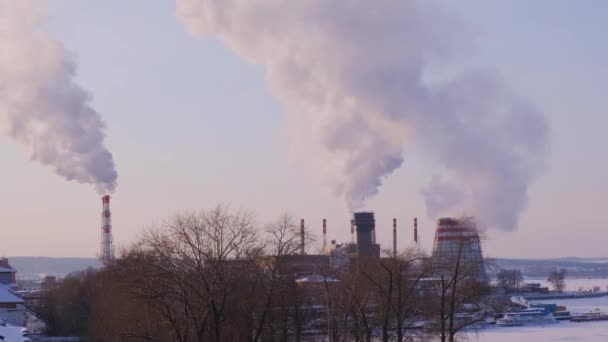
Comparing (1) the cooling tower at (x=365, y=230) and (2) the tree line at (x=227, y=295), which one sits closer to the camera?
(2) the tree line at (x=227, y=295)

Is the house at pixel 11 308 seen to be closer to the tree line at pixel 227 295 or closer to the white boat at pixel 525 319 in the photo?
the tree line at pixel 227 295

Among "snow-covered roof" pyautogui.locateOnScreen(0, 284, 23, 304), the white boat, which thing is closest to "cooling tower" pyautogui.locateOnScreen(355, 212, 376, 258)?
the white boat

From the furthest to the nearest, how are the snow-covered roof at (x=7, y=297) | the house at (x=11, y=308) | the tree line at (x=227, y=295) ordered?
the snow-covered roof at (x=7, y=297) < the house at (x=11, y=308) < the tree line at (x=227, y=295)

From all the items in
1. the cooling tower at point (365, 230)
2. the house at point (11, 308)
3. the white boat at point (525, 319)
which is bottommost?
the white boat at point (525, 319)

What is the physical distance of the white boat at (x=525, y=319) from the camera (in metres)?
64.2

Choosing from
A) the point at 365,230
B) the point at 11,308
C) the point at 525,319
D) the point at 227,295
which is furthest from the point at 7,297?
the point at 365,230

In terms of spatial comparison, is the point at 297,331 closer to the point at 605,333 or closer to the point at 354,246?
the point at 605,333

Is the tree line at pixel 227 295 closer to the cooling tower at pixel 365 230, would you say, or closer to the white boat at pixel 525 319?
the white boat at pixel 525 319

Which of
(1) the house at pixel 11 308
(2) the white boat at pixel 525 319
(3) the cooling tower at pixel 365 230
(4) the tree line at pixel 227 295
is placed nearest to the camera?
(4) the tree line at pixel 227 295

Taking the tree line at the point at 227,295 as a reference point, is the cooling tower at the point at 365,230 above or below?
above

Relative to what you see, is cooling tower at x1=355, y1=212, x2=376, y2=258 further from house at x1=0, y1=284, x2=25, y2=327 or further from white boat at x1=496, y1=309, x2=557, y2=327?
house at x1=0, y1=284, x2=25, y2=327

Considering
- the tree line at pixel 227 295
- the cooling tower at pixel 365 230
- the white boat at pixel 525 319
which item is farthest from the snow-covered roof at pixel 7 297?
the cooling tower at pixel 365 230

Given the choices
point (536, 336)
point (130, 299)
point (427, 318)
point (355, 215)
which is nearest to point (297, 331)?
point (130, 299)

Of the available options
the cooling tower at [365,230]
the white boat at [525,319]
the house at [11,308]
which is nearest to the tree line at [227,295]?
the house at [11,308]
